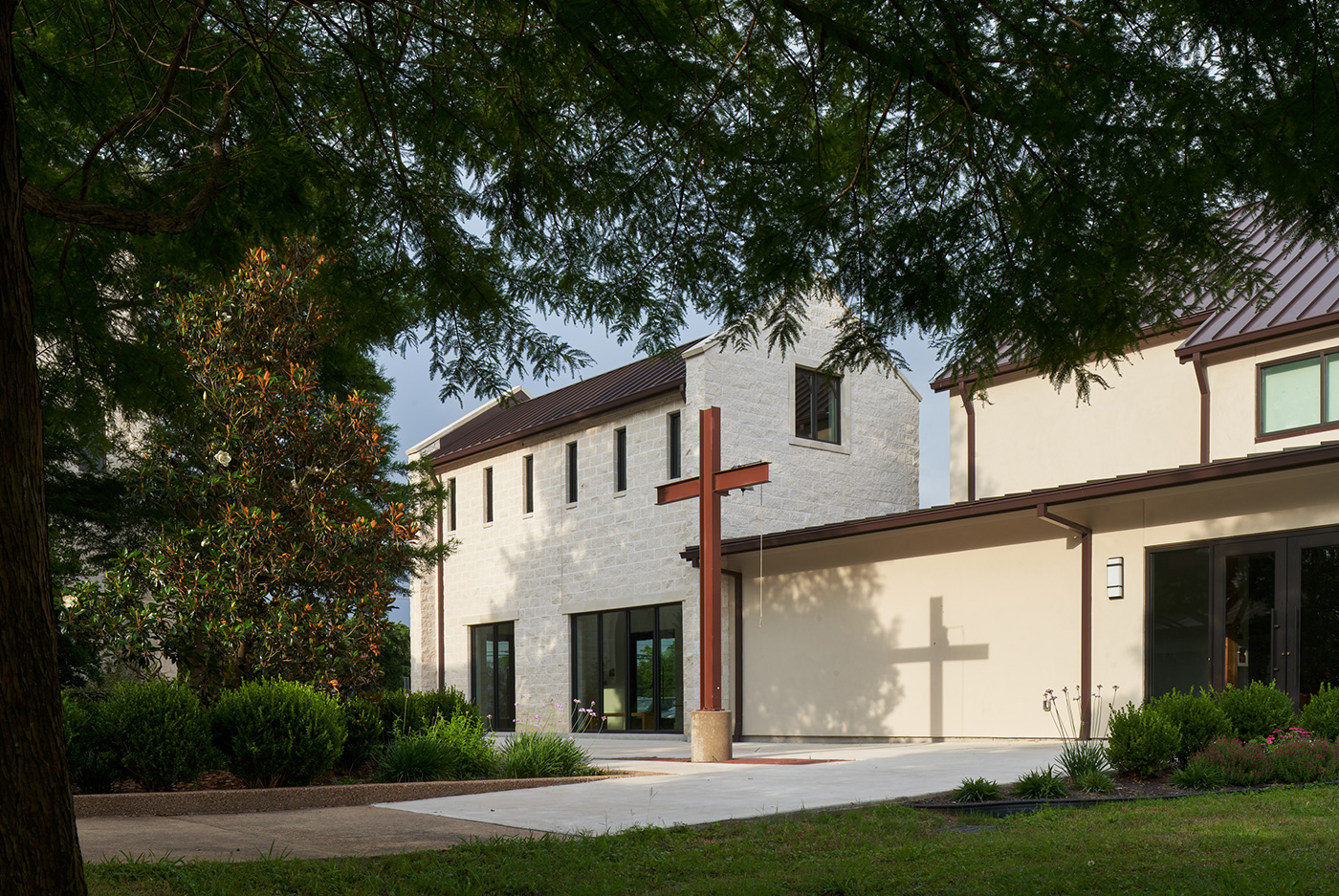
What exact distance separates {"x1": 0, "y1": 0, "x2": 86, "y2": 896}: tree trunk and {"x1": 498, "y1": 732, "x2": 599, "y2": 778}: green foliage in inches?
302

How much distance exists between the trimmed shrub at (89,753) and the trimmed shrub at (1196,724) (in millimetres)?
8608

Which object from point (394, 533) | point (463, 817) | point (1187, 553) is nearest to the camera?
point (463, 817)

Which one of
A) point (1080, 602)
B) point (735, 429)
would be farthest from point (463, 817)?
point (735, 429)

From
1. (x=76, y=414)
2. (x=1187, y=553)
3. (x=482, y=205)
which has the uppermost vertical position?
(x=482, y=205)

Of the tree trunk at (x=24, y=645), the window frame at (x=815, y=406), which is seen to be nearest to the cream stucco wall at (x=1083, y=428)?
the window frame at (x=815, y=406)

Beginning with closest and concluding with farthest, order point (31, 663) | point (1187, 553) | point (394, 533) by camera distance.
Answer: point (31, 663), point (394, 533), point (1187, 553)

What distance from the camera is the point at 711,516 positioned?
1556cm

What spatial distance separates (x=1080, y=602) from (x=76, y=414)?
12.1 metres

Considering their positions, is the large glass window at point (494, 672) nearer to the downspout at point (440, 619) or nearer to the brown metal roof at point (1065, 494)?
the downspout at point (440, 619)

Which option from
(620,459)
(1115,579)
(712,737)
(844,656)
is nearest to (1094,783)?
(712,737)

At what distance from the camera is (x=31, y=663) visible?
3830 mm

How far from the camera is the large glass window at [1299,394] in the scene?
14.9 m

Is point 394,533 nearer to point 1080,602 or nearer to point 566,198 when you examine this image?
point 566,198

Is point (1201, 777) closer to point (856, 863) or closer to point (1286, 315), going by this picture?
point (856, 863)
